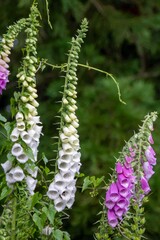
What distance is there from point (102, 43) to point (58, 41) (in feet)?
1.63

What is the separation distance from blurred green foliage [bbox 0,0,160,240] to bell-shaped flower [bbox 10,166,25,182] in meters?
2.08

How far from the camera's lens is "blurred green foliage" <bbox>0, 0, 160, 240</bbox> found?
4711 mm

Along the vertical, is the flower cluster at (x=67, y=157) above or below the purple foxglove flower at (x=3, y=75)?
below

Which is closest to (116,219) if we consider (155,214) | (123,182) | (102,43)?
(123,182)

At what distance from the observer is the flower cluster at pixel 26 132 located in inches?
83.9

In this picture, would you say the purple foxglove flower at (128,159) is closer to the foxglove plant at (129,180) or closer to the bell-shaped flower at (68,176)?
the foxglove plant at (129,180)

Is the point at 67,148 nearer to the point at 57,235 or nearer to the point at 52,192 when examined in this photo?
the point at 52,192

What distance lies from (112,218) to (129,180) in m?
0.11

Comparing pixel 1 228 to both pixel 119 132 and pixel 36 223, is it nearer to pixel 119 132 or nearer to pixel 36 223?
pixel 36 223

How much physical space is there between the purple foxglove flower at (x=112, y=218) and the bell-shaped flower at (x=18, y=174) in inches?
10.2

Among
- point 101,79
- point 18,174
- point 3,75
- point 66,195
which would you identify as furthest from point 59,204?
point 101,79

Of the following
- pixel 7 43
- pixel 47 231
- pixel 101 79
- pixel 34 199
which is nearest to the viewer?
pixel 34 199

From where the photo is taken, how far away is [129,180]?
2186mm

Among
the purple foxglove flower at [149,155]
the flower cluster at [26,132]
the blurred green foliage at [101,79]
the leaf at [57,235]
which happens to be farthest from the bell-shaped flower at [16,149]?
the blurred green foliage at [101,79]
